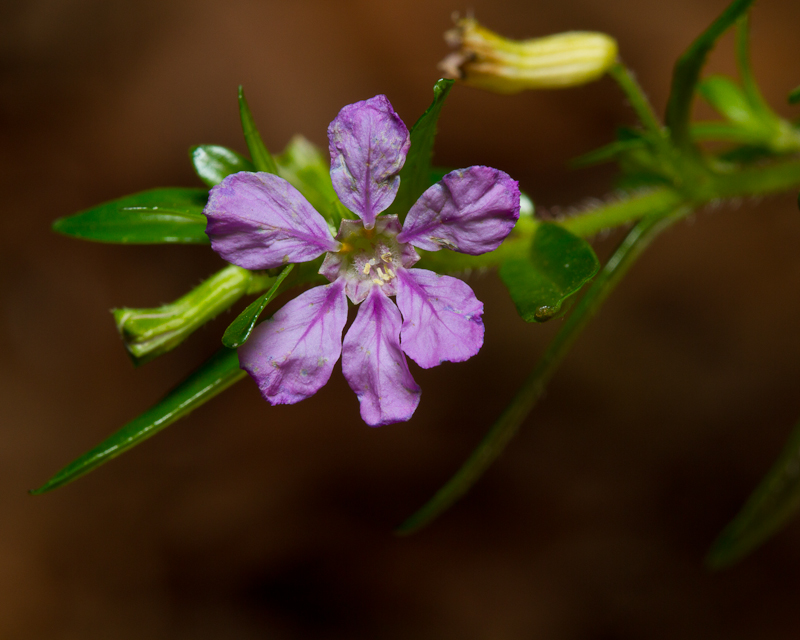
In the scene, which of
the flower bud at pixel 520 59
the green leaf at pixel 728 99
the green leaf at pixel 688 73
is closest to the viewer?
the green leaf at pixel 688 73

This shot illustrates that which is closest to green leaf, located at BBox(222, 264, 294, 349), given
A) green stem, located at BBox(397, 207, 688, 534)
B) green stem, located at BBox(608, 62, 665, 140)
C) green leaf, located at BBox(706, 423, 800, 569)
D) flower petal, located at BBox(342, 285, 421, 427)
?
flower petal, located at BBox(342, 285, 421, 427)

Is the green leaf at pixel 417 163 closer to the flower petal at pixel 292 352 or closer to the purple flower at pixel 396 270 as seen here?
the purple flower at pixel 396 270

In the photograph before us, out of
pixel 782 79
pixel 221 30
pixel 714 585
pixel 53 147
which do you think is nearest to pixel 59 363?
pixel 53 147

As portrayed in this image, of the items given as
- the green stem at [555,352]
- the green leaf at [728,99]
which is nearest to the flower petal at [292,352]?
the green stem at [555,352]

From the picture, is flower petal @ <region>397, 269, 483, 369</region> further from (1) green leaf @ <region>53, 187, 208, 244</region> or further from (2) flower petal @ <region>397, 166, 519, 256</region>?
(1) green leaf @ <region>53, 187, 208, 244</region>

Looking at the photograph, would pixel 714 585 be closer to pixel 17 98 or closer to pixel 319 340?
pixel 319 340

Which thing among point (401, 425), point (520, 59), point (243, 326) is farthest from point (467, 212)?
point (401, 425)
